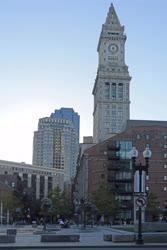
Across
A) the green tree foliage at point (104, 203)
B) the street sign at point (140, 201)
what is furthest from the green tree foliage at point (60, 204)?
the street sign at point (140, 201)

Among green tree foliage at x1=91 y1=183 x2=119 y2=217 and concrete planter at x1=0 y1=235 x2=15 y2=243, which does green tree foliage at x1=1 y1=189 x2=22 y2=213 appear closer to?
green tree foliage at x1=91 y1=183 x2=119 y2=217

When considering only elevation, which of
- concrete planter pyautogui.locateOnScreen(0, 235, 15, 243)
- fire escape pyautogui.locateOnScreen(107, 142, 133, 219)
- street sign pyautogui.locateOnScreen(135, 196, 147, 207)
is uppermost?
fire escape pyautogui.locateOnScreen(107, 142, 133, 219)

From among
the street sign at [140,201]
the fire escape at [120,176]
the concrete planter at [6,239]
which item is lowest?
the concrete planter at [6,239]

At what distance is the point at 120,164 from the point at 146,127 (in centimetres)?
1269

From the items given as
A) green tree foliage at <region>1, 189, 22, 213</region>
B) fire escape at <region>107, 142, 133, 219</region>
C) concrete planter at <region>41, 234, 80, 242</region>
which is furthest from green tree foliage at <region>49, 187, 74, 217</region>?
concrete planter at <region>41, 234, 80, 242</region>

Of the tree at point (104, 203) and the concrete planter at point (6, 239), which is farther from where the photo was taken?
the tree at point (104, 203)

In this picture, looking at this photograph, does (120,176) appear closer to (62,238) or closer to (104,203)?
(104,203)

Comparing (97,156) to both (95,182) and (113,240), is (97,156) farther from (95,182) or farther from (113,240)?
(113,240)

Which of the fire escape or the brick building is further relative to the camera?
the fire escape

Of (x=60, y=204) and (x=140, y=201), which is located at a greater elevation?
(x=60, y=204)

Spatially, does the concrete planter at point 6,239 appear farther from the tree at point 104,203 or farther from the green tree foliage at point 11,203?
the green tree foliage at point 11,203

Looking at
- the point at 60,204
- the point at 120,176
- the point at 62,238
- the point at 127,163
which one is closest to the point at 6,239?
the point at 62,238

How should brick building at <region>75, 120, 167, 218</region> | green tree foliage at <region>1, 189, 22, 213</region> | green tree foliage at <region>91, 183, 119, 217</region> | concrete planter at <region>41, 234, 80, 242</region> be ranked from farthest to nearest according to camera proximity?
green tree foliage at <region>1, 189, 22, 213</region>, brick building at <region>75, 120, 167, 218</region>, green tree foliage at <region>91, 183, 119, 217</region>, concrete planter at <region>41, 234, 80, 242</region>

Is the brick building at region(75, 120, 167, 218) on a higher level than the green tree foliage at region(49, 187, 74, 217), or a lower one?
higher
